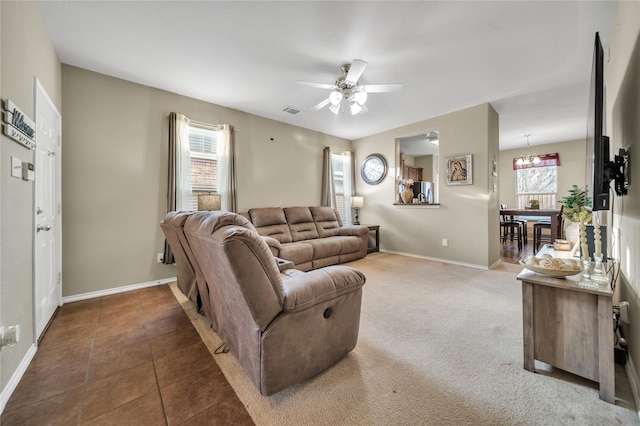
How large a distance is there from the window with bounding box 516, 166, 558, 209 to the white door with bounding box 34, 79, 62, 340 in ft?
31.7

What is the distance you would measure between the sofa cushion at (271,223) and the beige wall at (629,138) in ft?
11.9

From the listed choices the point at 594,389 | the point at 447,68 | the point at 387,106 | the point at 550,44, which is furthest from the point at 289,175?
the point at 594,389

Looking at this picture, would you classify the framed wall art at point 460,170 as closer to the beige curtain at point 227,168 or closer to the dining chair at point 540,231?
the dining chair at point 540,231

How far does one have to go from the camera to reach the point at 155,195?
3312 mm

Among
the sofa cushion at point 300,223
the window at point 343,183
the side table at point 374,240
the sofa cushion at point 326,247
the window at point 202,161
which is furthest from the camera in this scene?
the window at point 343,183

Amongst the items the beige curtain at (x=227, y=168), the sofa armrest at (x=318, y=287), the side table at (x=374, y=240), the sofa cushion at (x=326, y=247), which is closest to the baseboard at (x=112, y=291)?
the beige curtain at (x=227, y=168)

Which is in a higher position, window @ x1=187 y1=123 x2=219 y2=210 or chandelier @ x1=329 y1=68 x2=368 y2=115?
chandelier @ x1=329 y1=68 x2=368 y2=115

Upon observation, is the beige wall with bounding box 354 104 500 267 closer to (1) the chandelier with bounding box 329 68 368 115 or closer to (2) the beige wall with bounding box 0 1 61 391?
(1) the chandelier with bounding box 329 68 368 115

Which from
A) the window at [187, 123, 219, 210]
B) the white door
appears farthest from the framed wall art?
the white door

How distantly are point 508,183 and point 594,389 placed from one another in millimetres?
7526

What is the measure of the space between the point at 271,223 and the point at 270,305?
3.03 meters

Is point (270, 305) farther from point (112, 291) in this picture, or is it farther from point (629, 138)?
point (112, 291)

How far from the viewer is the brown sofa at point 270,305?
1.17m

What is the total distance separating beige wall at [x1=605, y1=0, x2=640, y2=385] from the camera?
1.32 meters
